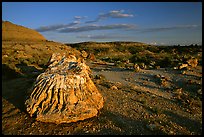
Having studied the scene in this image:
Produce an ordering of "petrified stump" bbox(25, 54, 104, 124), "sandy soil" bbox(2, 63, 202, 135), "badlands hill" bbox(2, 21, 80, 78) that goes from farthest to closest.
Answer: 1. "badlands hill" bbox(2, 21, 80, 78)
2. "petrified stump" bbox(25, 54, 104, 124)
3. "sandy soil" bbox(2, 63, 202, 135)

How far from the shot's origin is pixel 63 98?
6.73 m

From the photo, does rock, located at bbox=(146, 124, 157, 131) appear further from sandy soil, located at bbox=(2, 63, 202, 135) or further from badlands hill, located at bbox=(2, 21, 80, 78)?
badlands hill, located at bbox=(2, 21, 80, 78)

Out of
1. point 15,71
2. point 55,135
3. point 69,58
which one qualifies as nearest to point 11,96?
point 69,58

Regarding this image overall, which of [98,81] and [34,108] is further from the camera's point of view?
[98,81]

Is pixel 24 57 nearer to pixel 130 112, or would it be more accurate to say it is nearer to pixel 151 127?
pixel 130 112

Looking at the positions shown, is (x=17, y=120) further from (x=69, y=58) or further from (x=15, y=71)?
(x=15, y=71)

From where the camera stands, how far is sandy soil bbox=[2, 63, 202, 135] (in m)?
6.24

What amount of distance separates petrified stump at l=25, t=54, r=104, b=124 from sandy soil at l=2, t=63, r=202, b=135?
21cm

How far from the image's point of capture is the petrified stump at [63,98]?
646cm

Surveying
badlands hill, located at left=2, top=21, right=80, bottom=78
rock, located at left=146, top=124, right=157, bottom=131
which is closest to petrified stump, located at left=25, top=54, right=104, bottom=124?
rock, located at left=146, top=124, right=157, bottom=131

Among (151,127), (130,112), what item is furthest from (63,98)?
(151,127)

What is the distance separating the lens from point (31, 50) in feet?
78.3

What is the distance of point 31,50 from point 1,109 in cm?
1735

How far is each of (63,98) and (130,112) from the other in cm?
218
